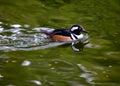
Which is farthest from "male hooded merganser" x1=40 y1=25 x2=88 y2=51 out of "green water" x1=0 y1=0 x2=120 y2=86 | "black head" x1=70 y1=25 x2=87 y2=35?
"green water" x1=0 y1=0 x2=120 y2=86

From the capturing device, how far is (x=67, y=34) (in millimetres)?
14727

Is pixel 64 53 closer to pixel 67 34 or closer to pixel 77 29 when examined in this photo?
pixel 67 34

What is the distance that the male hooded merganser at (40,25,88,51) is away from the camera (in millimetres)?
14523

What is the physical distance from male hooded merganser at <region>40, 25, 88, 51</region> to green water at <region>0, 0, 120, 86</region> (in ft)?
1.26

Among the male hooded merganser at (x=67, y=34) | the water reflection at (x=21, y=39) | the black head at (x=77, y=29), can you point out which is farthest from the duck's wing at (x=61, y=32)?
the black head at (x=77, y=29)

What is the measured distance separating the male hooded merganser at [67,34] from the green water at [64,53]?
383mm

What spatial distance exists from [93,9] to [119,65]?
6.89 meters

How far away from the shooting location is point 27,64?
12242 millimetres

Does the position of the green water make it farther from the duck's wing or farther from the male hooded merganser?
the duck's wing

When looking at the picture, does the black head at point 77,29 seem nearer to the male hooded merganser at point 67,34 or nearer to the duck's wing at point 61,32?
the male hooded merganser at point 67,34

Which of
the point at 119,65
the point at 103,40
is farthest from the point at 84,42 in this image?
the point at 119,65

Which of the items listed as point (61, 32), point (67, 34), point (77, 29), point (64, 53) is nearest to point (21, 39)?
point (61, 32)

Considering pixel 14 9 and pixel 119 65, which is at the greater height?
pixel 14 9

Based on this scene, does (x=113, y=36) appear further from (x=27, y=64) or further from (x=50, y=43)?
(x=27, y=64)
